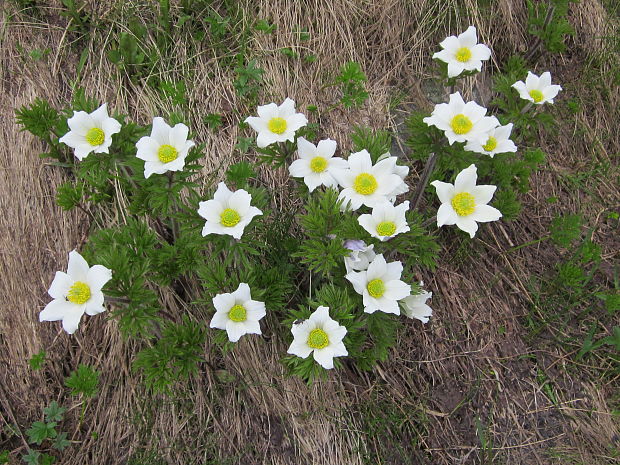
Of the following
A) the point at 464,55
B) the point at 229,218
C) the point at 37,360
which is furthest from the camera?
the point at 464,55

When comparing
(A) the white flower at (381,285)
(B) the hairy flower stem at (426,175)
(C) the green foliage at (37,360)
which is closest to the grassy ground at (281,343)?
(C) the green foliage at (37,360)

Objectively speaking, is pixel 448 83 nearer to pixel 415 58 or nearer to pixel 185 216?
pixel 415 58

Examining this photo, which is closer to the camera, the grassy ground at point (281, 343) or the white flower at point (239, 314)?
the white flower at point (239, 314)

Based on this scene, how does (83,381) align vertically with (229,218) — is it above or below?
below

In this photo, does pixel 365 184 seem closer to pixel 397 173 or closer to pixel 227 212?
pixel 397 173

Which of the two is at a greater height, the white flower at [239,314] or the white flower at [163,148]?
the white flower at [163,148]

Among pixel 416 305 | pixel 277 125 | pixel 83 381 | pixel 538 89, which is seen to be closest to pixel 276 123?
pixel 277 125

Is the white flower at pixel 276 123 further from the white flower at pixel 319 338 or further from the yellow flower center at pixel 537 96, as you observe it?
the yellow flower center at pixel 537 96
